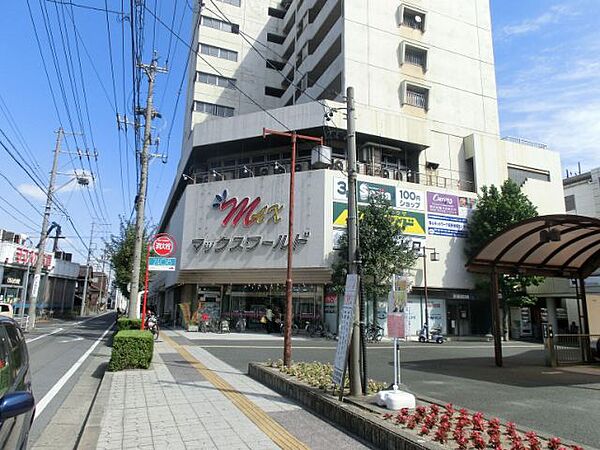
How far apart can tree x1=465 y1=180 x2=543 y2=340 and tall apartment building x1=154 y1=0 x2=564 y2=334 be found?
1000mm

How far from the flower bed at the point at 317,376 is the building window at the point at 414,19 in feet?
103

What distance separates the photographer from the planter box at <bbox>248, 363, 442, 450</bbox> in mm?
4766

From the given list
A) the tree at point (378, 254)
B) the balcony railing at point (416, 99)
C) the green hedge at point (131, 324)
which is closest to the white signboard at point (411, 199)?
the tree at point (378, 254)

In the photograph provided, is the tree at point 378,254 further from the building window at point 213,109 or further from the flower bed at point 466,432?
the building window at point 213,109

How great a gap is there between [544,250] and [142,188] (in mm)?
14394

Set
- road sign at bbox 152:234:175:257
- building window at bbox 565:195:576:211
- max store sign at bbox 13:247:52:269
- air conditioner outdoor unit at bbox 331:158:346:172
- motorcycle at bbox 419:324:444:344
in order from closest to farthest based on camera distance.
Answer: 1. road sign at bbox 152:234:175:257
2. motorcycle at bbox 419:324:444:344
3. air conditioner outdoor unit at bbox 331:158:346:172
4. max store sign at bbox 13:247:52:269
5. building window at bbox 565:195:576:211

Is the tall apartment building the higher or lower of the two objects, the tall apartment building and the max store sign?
the higher

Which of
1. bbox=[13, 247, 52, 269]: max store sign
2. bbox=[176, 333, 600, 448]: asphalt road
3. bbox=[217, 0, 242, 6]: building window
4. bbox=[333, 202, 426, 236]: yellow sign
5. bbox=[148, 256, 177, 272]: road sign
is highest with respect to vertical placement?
bbox=[217, 0, 242, 6]: building window

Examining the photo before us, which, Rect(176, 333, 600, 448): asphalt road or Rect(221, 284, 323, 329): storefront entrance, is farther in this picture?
Rect(221, 284, 323, 329): storefront entrance

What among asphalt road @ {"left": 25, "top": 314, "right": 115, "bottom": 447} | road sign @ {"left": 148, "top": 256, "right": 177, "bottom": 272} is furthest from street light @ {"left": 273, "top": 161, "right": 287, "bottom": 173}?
road sign @ {"left": 148, "top": 256, "right": 177, "bottom": 272}

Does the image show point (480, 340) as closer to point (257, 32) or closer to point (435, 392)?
point (435, 392)

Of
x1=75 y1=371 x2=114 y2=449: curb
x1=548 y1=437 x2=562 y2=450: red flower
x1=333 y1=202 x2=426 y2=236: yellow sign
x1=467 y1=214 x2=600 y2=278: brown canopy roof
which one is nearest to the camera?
x1=548 y1=437 x2=562 y2=450: red flower

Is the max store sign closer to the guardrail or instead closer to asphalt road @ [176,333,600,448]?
asphalt road @ [176,333,600,448]

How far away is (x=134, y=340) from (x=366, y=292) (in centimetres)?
1604
